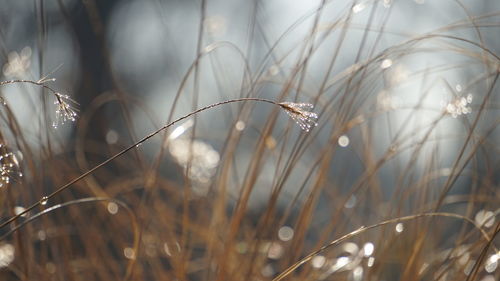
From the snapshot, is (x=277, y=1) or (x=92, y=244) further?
(x=277, y=1)

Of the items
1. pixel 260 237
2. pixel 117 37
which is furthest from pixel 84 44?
pixel 260 237

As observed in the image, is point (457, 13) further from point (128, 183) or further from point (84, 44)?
point (128, 183)

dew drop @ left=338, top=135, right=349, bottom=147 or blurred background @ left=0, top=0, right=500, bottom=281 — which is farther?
dew drop @ left=338, top=135, right=349, bottom=147

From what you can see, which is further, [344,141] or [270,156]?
[270,156]

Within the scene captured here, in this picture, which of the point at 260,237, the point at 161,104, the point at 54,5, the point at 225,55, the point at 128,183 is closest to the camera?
the point at 260,237

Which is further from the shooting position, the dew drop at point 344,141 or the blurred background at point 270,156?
the dew drop at point 344,141

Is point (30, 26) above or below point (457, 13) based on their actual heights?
above

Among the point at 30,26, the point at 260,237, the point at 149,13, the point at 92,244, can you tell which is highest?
the point at 30,26

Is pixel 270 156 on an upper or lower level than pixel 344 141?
upper
